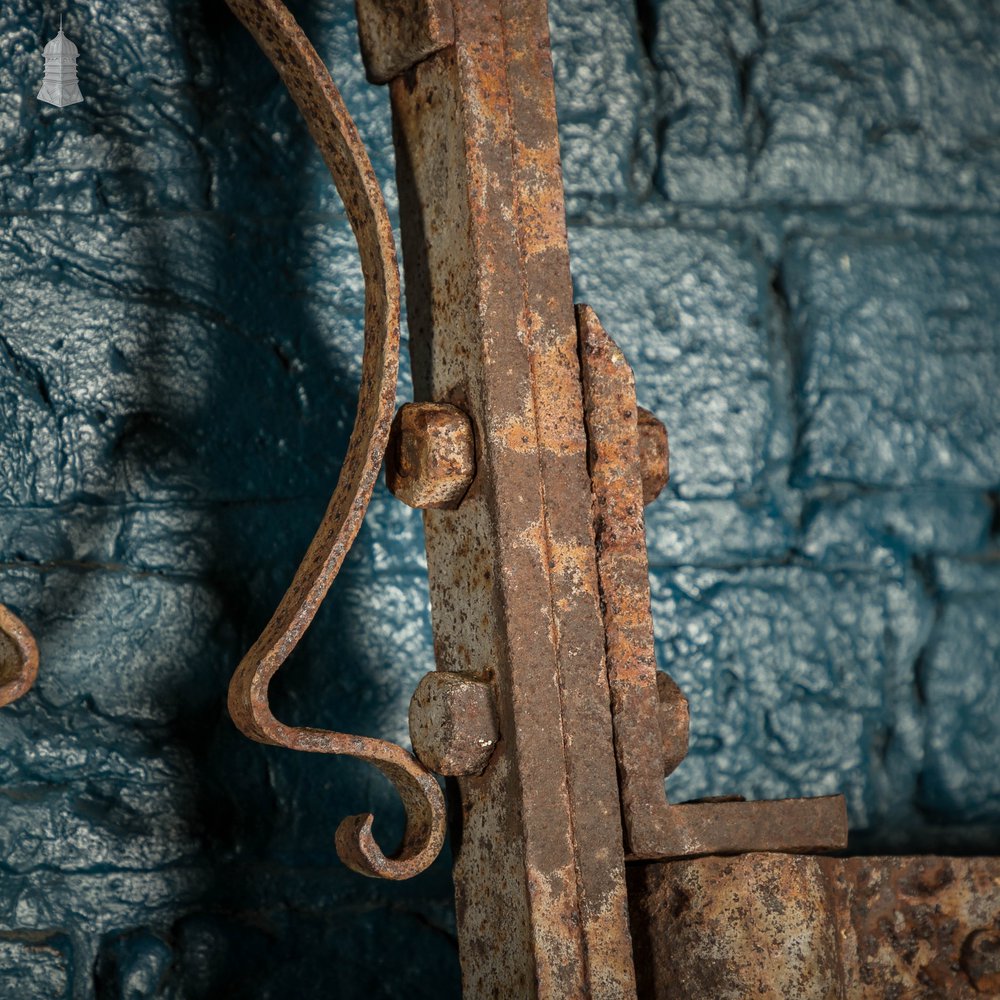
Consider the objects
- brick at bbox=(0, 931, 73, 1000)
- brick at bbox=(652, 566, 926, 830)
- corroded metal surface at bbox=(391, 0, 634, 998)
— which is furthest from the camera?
brick at bbox=(652, 566, 926, 830)

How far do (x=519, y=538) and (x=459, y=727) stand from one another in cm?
12

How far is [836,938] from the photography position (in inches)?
32.6

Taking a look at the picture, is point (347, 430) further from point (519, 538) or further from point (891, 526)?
point (891, 526)

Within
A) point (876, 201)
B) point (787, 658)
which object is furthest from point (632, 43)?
point (787, 658)

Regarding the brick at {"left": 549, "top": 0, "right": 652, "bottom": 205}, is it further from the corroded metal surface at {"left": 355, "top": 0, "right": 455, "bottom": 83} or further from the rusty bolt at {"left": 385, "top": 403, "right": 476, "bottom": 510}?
the rusty bolt at {"left": 385, "top": 403, "right": 476, "bottom": 510}

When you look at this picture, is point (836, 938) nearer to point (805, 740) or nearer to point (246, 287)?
A: point (805, 740)

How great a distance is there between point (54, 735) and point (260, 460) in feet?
0.88

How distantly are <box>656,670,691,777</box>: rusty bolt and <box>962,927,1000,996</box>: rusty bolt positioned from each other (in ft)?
0.69

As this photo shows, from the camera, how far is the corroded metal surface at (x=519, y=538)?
804mm

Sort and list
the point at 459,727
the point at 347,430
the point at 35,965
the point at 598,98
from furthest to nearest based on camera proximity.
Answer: the point at 598,98
the point at 347,430
the point at 35,965
the point at 459,727

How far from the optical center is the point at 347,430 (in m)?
1.15

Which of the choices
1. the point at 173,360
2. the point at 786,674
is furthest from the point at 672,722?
the point at 173,360

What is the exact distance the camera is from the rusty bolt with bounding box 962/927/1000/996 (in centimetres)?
84

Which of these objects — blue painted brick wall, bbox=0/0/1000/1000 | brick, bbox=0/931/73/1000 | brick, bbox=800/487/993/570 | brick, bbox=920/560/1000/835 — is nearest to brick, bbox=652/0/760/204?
blue painted brick wall, bbox=0/0/1000/1000
